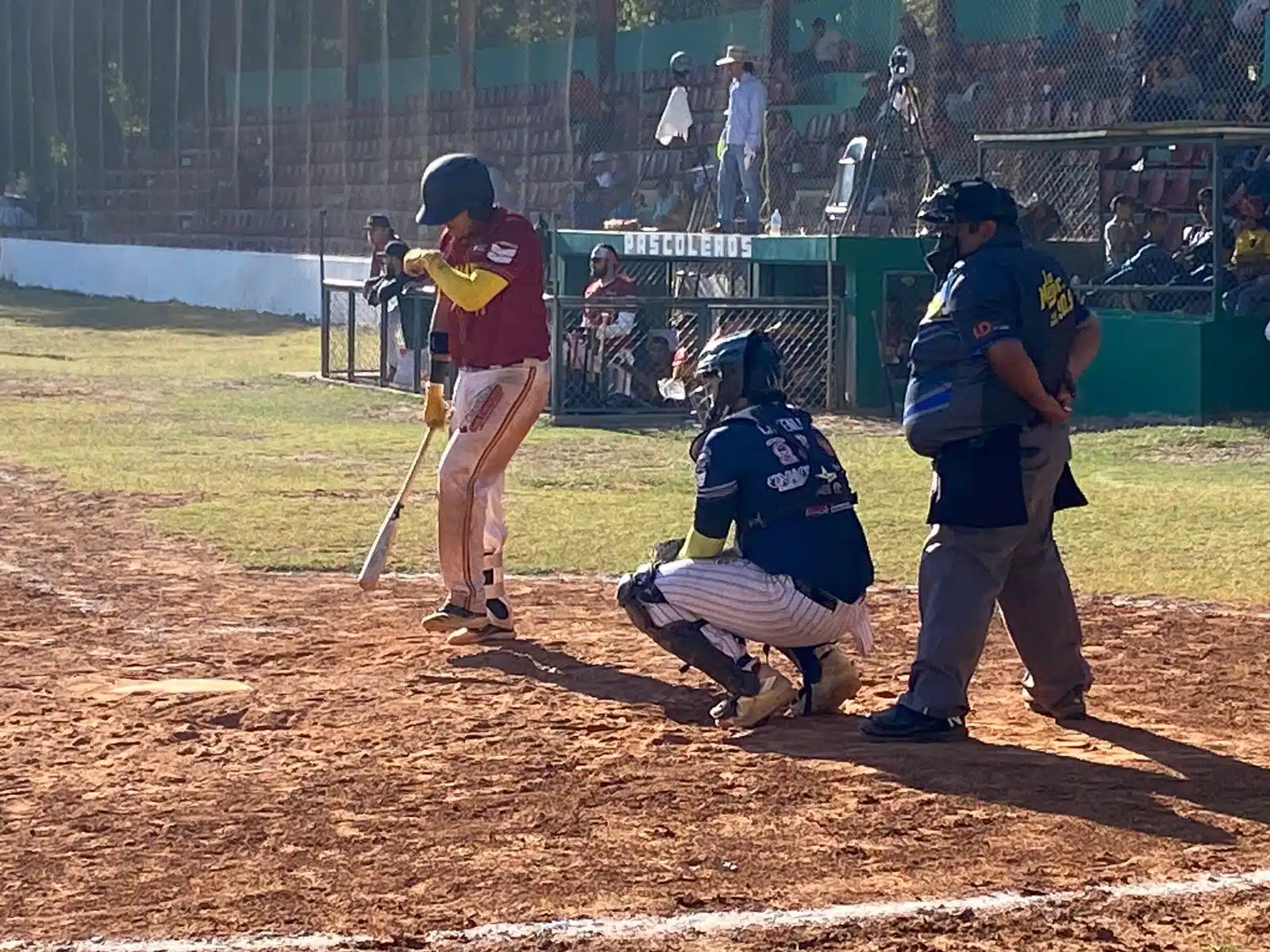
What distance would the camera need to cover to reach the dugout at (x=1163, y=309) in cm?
1752

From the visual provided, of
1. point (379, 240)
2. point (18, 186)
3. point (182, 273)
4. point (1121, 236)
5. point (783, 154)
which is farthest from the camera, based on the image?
point (18, 186)

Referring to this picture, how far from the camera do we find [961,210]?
6.45 metres

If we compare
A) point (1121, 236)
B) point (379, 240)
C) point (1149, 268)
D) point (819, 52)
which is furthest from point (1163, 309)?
point (379, 240)

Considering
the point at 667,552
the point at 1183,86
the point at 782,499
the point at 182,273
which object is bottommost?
the point at 182,273

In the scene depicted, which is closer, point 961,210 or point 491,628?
point 961,210

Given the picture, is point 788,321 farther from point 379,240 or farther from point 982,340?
point 982,340

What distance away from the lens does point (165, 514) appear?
1238 cm

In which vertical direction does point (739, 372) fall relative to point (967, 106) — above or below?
below

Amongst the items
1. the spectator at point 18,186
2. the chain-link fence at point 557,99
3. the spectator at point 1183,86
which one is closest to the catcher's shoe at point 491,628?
the chain-link fence at point 557,99

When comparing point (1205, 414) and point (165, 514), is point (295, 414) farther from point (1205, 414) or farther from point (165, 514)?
point (1205, 414)

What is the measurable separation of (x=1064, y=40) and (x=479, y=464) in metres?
15.5

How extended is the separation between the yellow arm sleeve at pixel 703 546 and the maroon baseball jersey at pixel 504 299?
186 centimetres

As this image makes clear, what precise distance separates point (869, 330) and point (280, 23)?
24886 millimetres

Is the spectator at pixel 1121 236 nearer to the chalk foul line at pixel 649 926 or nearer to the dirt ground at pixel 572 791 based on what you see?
the dirt ground at pixel 572 791
